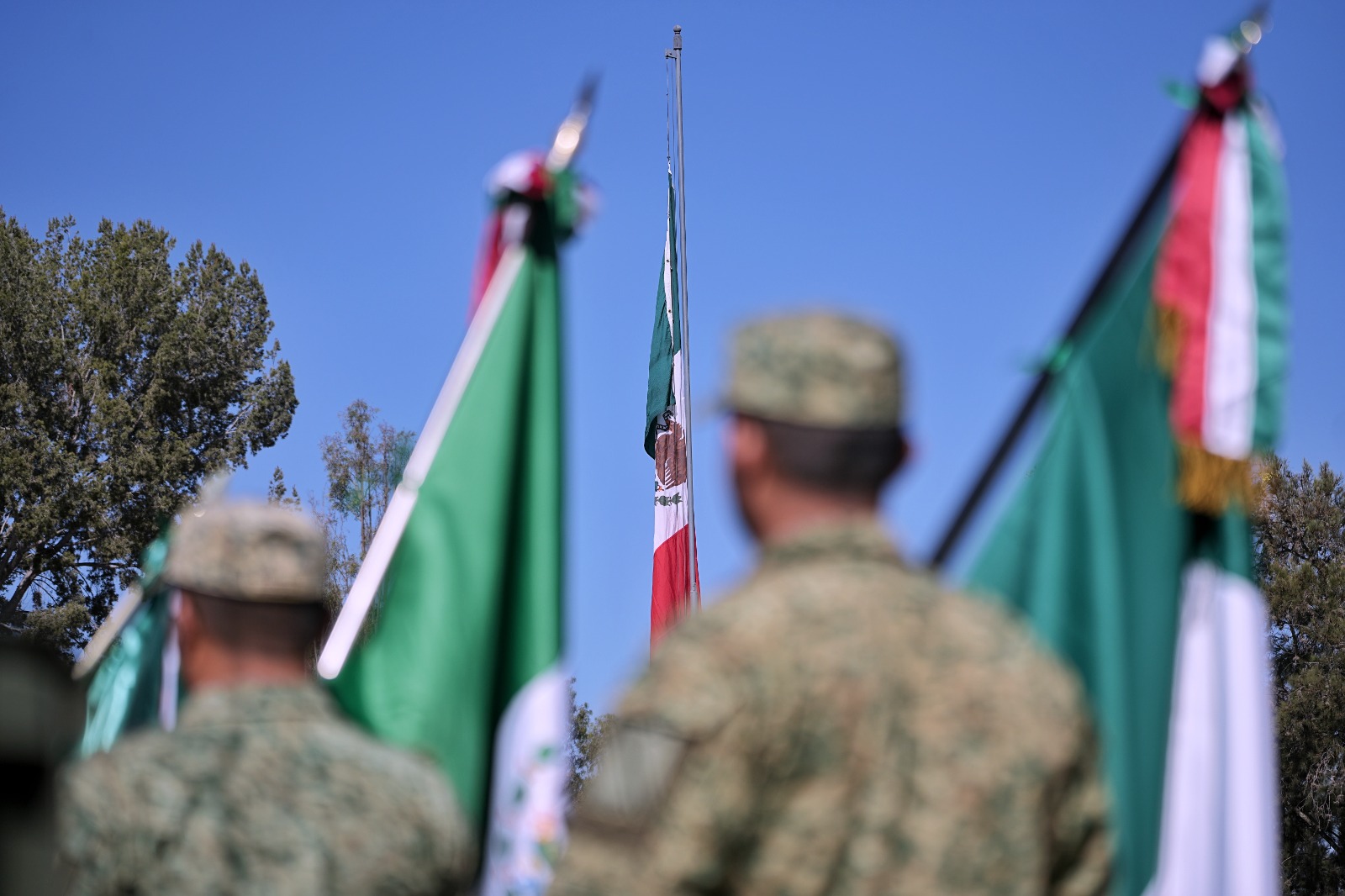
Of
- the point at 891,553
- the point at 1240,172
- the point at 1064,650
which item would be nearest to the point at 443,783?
the point at 891,553

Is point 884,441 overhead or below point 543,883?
overhead

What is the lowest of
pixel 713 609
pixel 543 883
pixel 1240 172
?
pixel 543 883

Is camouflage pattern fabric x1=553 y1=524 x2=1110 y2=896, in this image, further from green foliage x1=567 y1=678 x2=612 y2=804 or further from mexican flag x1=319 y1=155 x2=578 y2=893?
green foliage x1=567 y1=678 x2=612 y2=804

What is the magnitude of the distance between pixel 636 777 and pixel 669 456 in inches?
485

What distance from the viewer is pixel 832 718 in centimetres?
214

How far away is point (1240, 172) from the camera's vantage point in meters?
3.52

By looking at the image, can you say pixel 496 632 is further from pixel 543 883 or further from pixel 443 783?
pixel 443 783

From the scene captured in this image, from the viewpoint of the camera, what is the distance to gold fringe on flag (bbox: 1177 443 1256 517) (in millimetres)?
3373

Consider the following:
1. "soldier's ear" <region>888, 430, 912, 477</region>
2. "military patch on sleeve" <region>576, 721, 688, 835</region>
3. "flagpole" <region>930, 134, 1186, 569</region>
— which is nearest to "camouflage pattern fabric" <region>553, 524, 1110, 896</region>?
"military patch on sleeve" <region>576, 721, 688, 835</region>

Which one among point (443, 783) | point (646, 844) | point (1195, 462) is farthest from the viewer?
point (1195, 462)

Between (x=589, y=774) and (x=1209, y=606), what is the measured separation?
3849 centimetres

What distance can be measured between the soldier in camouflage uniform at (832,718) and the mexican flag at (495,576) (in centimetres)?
138

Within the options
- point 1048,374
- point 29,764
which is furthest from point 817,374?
point 1048,374

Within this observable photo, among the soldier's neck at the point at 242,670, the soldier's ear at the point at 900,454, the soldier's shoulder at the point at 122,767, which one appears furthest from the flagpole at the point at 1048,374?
the soldier's shoulder at the point at 122,767
